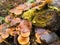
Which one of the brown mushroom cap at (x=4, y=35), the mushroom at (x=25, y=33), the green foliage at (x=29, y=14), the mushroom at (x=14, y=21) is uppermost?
the green foliage at (x=29, y=14)

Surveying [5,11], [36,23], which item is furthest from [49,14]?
[5,11]

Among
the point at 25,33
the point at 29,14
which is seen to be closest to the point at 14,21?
the point at 29,14

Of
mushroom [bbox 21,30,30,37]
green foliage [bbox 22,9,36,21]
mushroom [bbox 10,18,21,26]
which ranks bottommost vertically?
mushroom [bbox 21,30,30,37]

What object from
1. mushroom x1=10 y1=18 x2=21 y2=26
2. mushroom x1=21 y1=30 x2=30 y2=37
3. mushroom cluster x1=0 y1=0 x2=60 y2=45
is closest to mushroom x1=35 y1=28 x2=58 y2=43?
mushroom cluster x1=0 y1=0 x2=60 y2=45

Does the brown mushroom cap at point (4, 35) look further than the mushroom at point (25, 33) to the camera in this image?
Yes

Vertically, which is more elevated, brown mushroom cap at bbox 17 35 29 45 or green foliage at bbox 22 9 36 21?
green foliage at bbox 22 9 36 21

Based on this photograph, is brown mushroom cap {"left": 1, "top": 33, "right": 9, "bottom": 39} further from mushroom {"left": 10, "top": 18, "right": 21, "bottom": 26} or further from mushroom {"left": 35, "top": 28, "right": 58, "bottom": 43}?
mushroom {"left": 35, "top": 28, "right": 58, "bottom": 43}

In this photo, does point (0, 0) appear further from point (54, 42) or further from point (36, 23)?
point (54, 42)

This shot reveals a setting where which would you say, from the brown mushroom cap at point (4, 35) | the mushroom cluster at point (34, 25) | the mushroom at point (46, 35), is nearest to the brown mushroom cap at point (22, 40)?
the mushroom cluster at point (34, 25)

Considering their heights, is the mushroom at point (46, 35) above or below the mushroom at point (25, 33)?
below

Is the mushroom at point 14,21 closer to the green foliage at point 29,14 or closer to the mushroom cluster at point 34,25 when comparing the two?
the mushroom cluster at point 34,25

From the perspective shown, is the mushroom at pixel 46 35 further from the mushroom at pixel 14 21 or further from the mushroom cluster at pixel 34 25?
the mushroom at pixel 14 21
